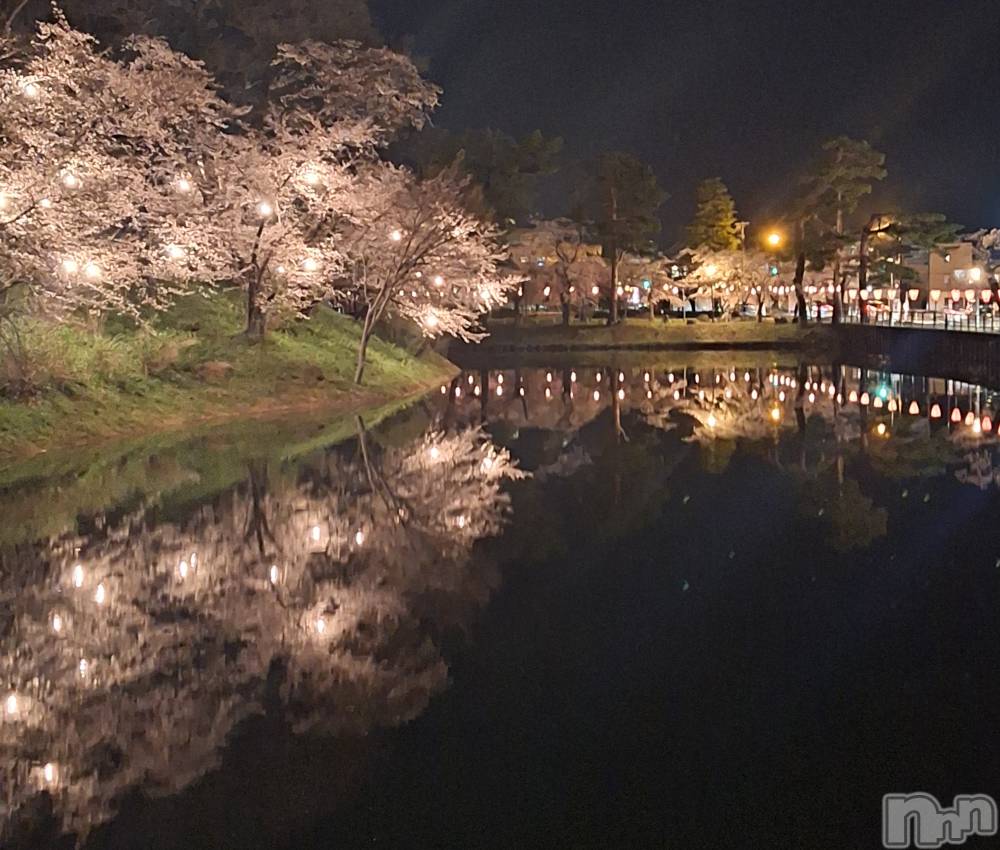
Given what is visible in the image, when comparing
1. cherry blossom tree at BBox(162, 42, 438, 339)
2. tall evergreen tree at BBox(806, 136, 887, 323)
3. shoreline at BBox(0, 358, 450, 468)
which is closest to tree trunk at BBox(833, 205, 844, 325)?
tall evergreen tree at BBox(806, 136, 887, 323)

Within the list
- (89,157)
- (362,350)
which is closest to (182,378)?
(89,157)

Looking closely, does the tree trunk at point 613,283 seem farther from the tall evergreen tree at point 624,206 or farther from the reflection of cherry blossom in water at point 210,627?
the reflection of cherry blossom in water at point 210,627

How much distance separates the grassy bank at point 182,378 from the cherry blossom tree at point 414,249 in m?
1.37

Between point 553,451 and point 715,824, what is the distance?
13455 millimetres

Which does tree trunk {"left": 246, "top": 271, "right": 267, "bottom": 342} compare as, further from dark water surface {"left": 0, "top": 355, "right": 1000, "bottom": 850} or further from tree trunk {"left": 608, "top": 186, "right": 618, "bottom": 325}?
tree trunk {"left": 608, "top": 186, "right": 618, "bottom": 325}

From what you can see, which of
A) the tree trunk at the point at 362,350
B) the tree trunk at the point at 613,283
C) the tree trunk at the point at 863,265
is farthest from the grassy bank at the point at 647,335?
the tree trunk at the point at 362,350

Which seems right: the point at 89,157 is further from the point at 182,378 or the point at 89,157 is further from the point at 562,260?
the point at 562,260

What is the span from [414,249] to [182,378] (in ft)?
27.6

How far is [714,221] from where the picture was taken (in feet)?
203

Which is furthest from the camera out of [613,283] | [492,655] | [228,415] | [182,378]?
[613,283]

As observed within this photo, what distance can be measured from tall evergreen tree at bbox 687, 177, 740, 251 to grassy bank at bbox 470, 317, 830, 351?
5.80 meters

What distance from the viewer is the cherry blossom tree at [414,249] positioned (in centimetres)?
2867

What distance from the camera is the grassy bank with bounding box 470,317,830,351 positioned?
5488 centimetres

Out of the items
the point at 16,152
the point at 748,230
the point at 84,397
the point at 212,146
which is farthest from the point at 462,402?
the point at 748,230
